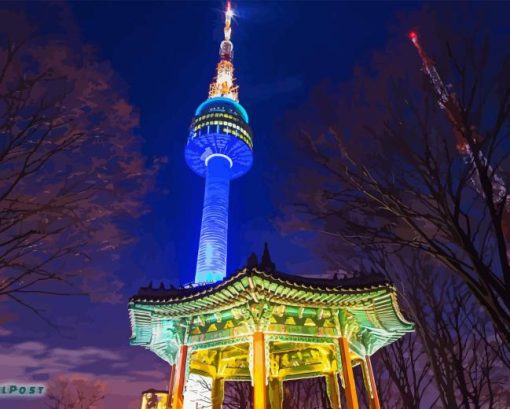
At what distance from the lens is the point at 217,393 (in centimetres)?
1647

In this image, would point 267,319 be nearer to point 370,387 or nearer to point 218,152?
point 370,387

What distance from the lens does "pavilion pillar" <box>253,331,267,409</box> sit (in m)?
10.9

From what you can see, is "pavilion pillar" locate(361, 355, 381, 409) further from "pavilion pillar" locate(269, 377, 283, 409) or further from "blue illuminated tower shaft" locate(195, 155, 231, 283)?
"blue illuminated tower shaft" locate(195, 155, 231, 283)

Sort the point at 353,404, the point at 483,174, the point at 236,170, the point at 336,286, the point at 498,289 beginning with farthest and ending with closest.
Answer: the point at 236,170, the point at 336,286, the point at 353,404, the point at 483,174, the point at 498,289

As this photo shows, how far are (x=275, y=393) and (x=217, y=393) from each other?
2.54 m

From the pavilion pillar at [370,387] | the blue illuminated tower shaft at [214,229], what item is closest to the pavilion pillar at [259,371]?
the pavilion pillar at [370,387]

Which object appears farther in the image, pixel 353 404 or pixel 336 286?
pixel 336 286

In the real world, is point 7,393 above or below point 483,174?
above

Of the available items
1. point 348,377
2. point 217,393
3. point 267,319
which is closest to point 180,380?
point 267,319

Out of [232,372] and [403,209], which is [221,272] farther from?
[403,209]

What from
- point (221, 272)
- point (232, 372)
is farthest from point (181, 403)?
point (221, 272)

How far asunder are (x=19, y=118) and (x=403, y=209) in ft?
20.5

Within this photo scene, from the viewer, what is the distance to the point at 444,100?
6449mm

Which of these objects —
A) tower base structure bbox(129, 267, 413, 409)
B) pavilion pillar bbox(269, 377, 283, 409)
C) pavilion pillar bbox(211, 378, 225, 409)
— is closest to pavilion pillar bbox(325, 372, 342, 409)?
tower base structure bbox(129, 267, 413, 409)
